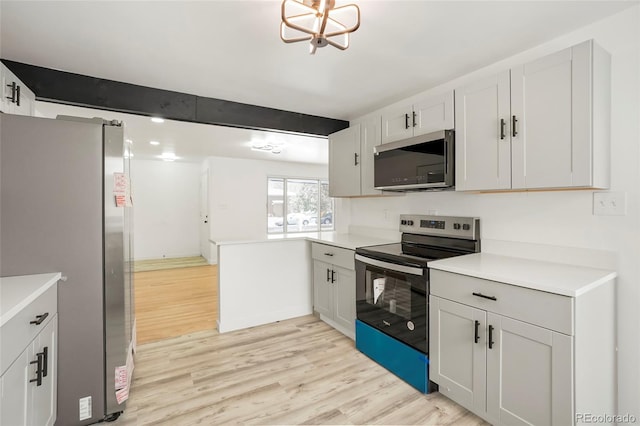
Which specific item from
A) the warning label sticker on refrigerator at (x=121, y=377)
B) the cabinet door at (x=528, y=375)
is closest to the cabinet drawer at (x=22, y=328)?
the warning label sticker on refrigerator at (x=121, y=377)

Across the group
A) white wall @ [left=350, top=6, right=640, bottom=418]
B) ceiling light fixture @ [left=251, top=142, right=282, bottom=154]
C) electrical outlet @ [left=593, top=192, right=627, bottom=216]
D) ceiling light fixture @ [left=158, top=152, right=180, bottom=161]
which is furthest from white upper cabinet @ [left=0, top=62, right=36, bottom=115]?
ceiling light fixture @ [left=158, top=152, right=180, bottom=161]

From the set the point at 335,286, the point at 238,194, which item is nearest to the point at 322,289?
the point at 335,286

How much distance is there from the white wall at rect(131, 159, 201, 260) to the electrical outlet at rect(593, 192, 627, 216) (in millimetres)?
7528

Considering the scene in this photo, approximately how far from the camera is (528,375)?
1.50 metres

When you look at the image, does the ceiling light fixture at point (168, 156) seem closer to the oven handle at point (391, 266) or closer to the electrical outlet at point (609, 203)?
the oven handle at point (391, 266)

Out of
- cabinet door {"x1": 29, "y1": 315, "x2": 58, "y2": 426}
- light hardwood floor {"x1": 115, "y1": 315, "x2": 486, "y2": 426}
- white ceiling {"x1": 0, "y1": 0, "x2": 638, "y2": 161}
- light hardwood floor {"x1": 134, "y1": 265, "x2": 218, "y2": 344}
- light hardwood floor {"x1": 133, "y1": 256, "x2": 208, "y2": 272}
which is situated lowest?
light hardwood floor {"x1": 115, "y1": 315, "x2": 486, "y2": 426}

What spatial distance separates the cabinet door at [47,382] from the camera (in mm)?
1365

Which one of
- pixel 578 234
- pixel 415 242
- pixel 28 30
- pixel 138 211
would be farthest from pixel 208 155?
pixel 578 234

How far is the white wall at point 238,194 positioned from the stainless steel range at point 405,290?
3.91 metres

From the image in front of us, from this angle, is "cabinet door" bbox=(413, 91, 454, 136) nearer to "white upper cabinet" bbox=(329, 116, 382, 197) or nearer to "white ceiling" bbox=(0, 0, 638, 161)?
"white ceiling" bbox=(0, 0, 638, 161)

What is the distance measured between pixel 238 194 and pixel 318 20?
5.59 meters

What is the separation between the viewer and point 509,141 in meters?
1.86

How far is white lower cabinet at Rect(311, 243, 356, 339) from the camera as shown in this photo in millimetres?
2801

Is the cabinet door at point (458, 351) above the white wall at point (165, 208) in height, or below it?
below
